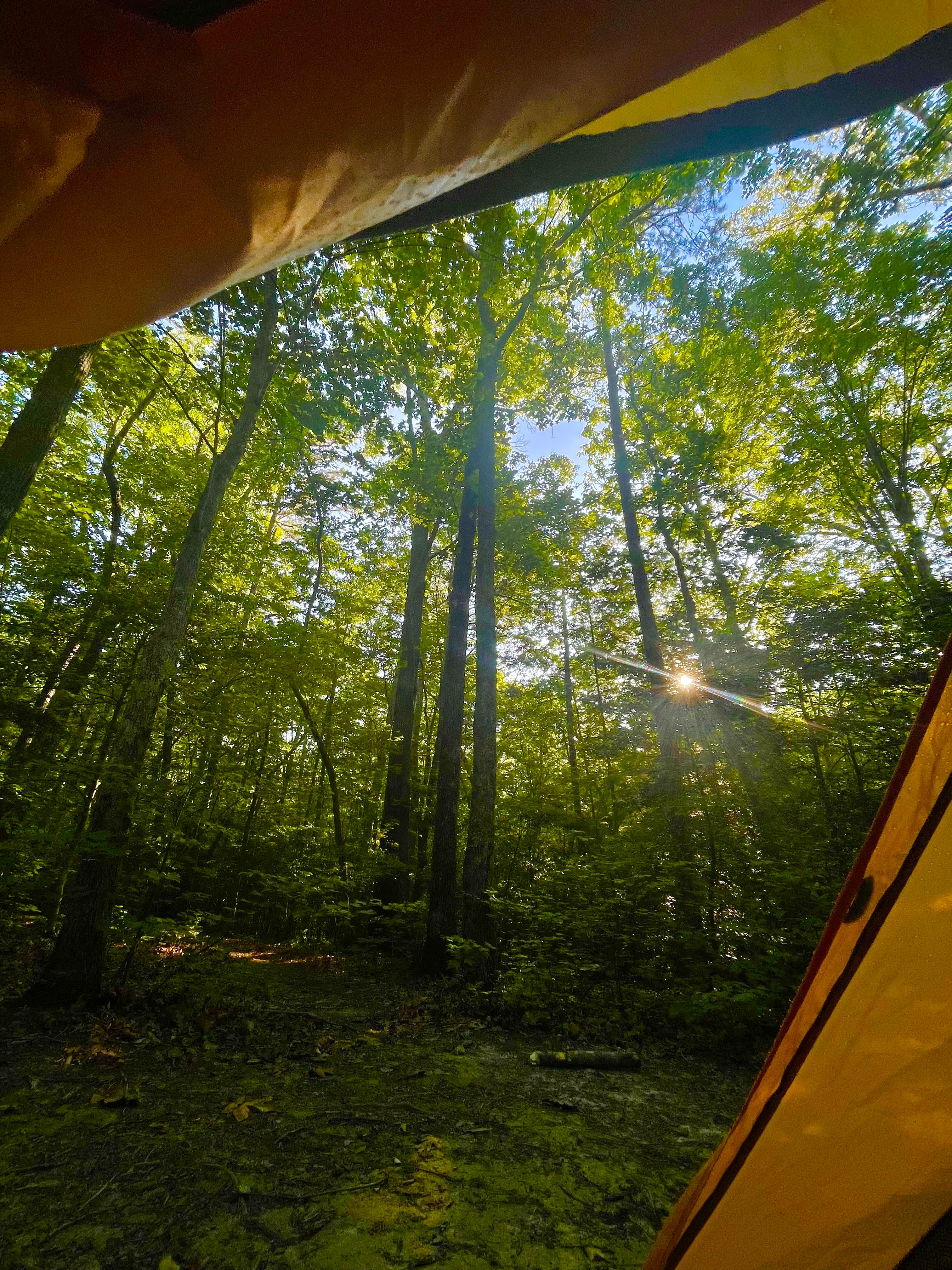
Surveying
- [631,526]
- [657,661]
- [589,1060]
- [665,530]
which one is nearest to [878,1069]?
[589,1060]

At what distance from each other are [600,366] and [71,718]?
12.9 m

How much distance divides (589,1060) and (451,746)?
3.87 m

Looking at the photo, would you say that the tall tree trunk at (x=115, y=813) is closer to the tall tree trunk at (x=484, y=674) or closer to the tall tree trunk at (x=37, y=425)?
the tall tree trunk at (x=37, y=425)

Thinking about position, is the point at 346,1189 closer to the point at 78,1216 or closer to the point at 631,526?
the point at 78,1216

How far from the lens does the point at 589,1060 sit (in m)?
4.12

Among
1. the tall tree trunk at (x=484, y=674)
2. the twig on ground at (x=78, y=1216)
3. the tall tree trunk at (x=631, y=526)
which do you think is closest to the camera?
the twig on ground at (x=78, y=1216)

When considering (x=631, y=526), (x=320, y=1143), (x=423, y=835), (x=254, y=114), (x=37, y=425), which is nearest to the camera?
(x=254, y=114)

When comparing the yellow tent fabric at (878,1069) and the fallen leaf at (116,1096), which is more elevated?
the yellow tent fabric at (878,1069)

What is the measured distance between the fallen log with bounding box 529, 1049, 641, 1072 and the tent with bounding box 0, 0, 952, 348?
209 inches

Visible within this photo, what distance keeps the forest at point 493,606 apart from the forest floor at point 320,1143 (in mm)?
109

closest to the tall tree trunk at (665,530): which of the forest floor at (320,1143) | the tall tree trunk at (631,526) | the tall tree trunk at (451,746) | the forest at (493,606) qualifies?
the forest at (493,606)

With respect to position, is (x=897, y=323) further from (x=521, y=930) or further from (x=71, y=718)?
(x=71, y=718)

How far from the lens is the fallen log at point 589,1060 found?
4.06 meters

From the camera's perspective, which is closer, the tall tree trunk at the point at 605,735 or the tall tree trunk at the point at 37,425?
the tall tree trunk at the point at 37,425
